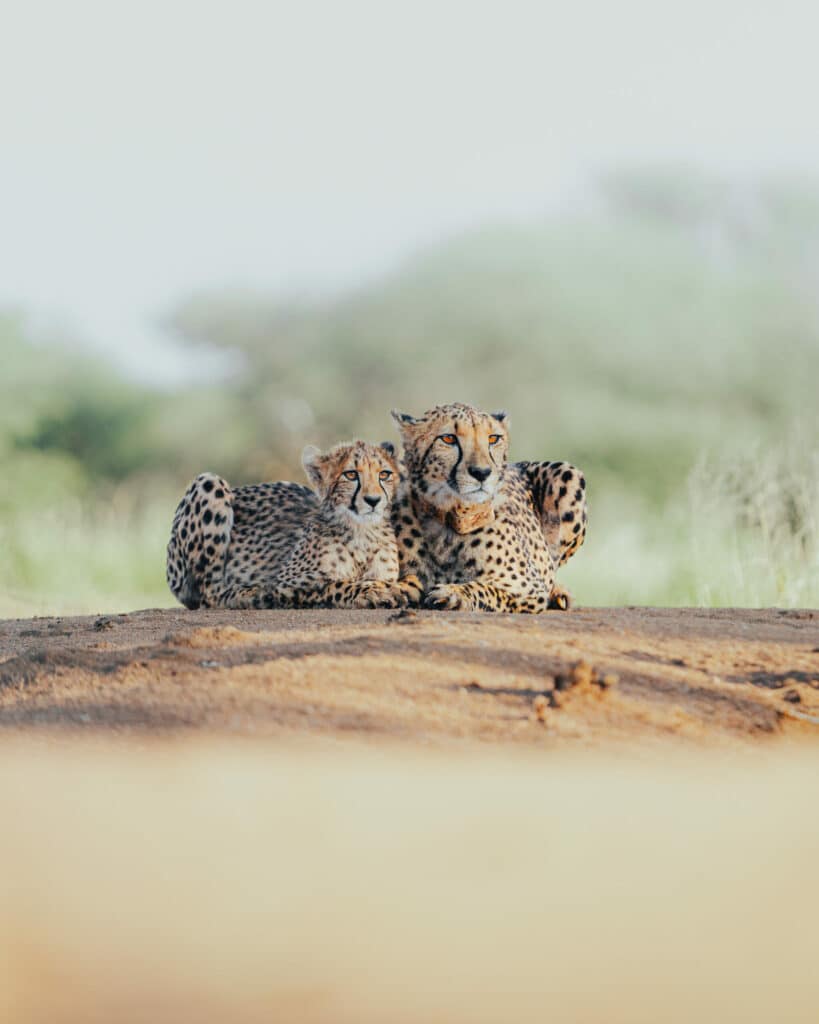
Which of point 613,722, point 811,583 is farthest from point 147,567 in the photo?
point 613,722

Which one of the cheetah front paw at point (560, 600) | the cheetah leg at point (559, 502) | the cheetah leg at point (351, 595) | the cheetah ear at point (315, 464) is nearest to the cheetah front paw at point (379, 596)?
the cheetah leg at point (351, 595)

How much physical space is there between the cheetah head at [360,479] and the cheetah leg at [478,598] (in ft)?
1.22

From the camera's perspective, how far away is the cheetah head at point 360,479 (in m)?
5.00

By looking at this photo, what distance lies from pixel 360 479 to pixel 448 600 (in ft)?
1.99

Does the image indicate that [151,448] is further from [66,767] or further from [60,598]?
[66,767]

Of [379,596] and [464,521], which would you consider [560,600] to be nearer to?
[464,521]

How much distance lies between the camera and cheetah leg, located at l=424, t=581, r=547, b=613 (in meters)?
4.73

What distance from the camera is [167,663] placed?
3324mm

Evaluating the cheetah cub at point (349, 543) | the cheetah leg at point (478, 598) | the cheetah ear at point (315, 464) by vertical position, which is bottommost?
the cheetah leg at point (478, 598)

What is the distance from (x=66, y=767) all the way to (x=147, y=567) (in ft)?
22.3

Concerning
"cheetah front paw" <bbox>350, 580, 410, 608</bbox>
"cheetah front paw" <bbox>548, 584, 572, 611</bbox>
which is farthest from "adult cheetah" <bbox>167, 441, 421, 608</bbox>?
"cheetah front paw" <bbox>548, 584, 572, 611</bbox>

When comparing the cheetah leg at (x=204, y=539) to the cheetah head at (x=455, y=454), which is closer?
the cheetah head at (x=455, y=454)

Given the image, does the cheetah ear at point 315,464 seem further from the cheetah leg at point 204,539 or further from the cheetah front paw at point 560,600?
the cheetah front paw at point 560,600

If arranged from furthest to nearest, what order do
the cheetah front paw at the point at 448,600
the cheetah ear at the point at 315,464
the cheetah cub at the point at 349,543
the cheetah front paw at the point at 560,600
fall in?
1. the cheetah front paw at the point at 560,600
2. the cheetah ear at the point at 315,464
3. the cheetah cub at the point at 349,543
4. the cheetah front paw at the point at 448,600
